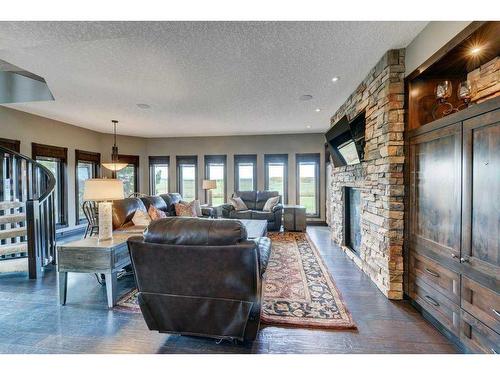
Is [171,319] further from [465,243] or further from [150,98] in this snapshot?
[150,98]

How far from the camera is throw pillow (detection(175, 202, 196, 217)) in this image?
5.44m

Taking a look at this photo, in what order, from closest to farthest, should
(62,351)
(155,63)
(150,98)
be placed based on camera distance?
(62,351) < (155,63) < (150,98)

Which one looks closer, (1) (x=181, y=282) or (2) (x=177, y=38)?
(1) (x=181, y=282)

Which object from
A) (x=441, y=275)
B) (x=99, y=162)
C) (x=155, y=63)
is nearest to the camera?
(x=441, y=275)

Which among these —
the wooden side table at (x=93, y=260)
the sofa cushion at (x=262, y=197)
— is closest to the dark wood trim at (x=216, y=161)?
the sofa cushion at (x=262, y=197)

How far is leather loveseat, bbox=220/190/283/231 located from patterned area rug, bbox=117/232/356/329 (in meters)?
2.10

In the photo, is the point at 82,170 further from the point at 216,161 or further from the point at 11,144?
the point at 216,161

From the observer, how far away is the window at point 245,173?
764 cm

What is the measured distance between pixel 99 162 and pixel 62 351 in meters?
6.25

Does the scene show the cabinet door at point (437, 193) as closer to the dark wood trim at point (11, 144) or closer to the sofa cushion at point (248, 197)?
the sofa cushion at point (248, 197)

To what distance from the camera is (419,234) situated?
2404 millimetres

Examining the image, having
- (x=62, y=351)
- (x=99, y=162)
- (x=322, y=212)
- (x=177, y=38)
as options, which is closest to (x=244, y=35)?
(x=177, y=38)

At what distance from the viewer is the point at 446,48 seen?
2.01 metres

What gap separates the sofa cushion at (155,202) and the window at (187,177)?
265cm
